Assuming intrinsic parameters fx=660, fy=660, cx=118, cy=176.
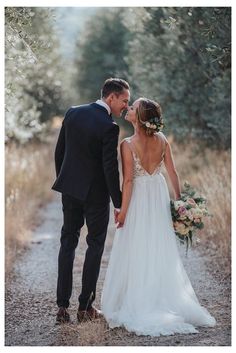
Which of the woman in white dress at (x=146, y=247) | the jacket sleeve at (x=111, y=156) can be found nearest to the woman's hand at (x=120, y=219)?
the woman in white dress at (x=146, y=247)

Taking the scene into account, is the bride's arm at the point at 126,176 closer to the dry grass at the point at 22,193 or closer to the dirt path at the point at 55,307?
the dirt path at the point at 55,307

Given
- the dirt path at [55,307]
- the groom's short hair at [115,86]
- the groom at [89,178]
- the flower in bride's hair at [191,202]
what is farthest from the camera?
the flower in bride's hair at [191,202]

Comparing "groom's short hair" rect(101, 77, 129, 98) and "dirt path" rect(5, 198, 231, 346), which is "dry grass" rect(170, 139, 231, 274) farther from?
"groom's short hair" rect(101, 77, 129, 98)

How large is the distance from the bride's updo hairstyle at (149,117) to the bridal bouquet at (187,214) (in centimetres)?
71

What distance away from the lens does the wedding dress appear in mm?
5664

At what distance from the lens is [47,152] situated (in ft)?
60.6

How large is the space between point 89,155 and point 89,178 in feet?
0.66

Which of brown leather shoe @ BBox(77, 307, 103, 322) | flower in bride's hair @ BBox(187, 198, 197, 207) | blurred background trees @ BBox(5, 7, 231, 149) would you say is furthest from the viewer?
blurred background trees @ BBox(5, 7, 231, 149)

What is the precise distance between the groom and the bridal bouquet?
555 millimetres

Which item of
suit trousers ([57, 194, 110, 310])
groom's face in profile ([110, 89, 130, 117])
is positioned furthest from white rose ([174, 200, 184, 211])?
groom's face in profile ([110, 89, 130, 117])

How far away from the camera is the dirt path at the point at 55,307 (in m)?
5.37

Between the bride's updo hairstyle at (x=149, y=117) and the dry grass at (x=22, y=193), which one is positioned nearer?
the bride's updo hairstyle at (x=149, y=117)

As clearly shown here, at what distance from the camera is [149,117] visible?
18.8ft
